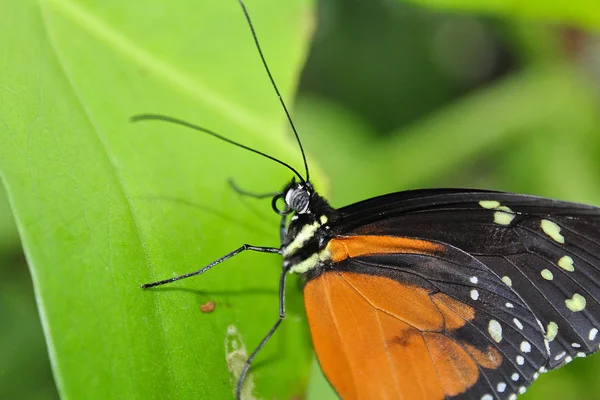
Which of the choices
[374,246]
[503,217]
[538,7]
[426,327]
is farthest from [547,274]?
[538,7]

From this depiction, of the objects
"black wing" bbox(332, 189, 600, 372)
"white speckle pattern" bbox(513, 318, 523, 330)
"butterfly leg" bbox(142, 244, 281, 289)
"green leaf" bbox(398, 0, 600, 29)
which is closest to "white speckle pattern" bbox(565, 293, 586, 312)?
"black wing" bbox(332, 189, 600, 372)

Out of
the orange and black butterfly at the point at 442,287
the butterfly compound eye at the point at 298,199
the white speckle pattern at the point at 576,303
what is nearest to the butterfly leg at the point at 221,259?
the orange and black butterfly at the point at 442,287

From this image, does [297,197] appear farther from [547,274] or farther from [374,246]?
[547,274]

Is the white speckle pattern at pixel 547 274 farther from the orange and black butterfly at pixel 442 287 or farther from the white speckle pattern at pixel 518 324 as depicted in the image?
the white speckle pattern at pixel 518 324

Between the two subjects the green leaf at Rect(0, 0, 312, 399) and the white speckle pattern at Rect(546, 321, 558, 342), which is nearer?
the green leaf at Rect(0, 0, 312, 399)

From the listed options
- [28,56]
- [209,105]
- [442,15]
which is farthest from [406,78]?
[28,56]

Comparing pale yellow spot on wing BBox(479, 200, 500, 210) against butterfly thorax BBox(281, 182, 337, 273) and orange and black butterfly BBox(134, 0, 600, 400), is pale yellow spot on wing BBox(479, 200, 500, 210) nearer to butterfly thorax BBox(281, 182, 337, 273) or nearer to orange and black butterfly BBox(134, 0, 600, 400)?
orange and black butterfly BBox(134, 0, 600, 400)
